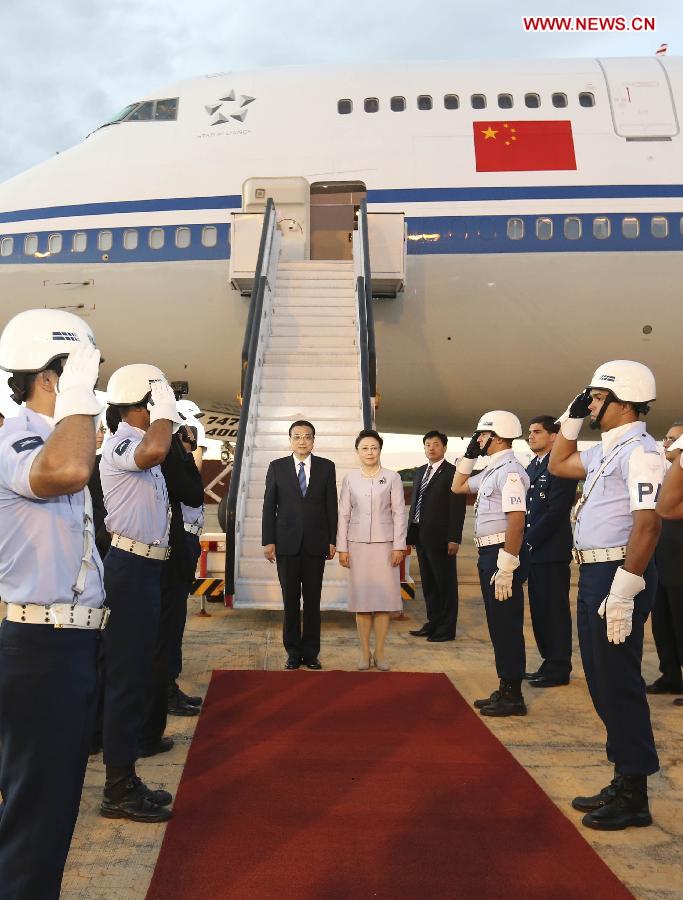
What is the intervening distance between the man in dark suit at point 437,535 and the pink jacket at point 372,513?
136 centimetres

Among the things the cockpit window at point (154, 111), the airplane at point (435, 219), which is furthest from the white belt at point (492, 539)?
the cockpit window at point (154, 111)

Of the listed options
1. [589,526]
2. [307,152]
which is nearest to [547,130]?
[307,152]

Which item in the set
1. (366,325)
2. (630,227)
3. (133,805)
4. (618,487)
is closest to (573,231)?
(630,227)

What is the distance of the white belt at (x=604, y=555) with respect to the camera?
12.1 feet

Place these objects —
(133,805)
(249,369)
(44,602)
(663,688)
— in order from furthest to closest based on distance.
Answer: (249,369), (663,688), (133,805), (44,602)

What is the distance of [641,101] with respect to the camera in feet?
36.1

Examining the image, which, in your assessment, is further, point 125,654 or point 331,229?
point 331,229

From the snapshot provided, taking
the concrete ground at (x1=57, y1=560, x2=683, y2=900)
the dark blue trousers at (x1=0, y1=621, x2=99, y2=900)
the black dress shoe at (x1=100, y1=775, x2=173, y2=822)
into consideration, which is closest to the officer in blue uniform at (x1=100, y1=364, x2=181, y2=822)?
the black dress shoe at (x1=100, y1=775, x2=173, y2=822)

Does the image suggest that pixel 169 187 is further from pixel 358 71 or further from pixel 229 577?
pixel 229 577

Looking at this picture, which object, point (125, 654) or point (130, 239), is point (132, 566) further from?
point (130, 239)

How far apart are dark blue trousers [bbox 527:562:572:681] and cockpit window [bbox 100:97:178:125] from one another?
891 centimetres

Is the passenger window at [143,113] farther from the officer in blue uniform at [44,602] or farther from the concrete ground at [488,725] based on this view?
the officer in blue uniform at [44,602]

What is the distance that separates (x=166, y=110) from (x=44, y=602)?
10.9 meters

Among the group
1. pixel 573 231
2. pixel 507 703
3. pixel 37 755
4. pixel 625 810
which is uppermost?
pixel 573 231
